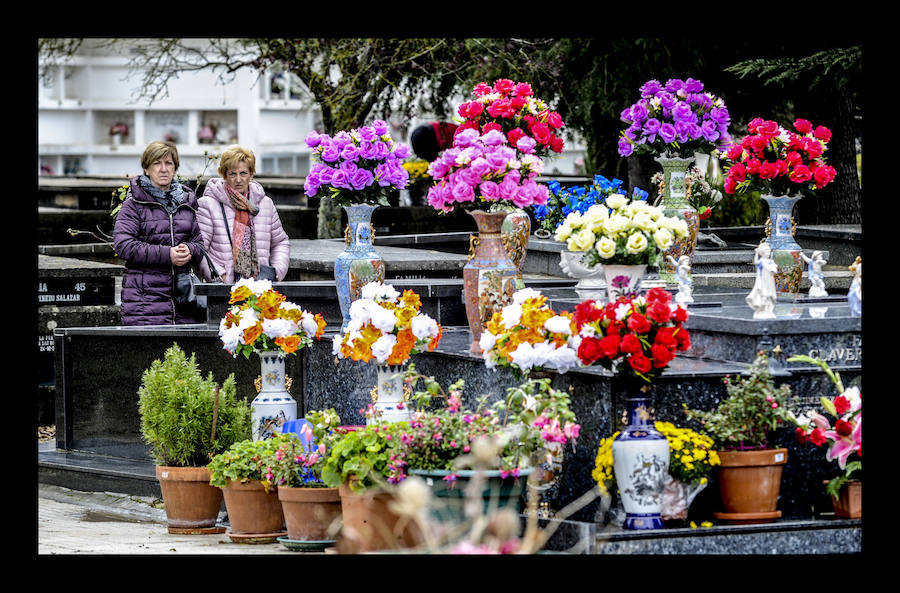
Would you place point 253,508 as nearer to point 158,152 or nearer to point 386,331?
point 386,331

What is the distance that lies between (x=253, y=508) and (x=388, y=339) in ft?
3.74

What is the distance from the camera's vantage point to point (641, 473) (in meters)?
7.50

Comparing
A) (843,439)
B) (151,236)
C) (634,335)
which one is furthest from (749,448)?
(151,236)

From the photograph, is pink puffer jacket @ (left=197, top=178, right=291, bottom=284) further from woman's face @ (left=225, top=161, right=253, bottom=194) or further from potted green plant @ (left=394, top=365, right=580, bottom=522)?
potted green plant @ (left=394, top=365, right=580, bottom=522)

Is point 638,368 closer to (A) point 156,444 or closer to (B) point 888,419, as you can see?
(B) point 888,419

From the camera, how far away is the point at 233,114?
5475cm

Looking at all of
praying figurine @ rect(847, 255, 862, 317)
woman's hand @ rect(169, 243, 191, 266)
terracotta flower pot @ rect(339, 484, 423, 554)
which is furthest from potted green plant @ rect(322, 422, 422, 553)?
woman's hand @ rect(169, 243, 191, 266)

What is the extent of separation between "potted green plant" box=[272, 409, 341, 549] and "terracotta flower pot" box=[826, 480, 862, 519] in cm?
239

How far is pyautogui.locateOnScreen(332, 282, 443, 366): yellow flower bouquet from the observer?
9070mm

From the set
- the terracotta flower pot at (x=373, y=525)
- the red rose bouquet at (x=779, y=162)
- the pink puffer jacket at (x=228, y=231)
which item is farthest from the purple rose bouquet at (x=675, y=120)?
the terracotta flower pot at (x=373, y=525)

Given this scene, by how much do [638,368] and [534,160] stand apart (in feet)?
8.11

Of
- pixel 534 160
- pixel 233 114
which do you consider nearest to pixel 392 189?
pixel 534 160

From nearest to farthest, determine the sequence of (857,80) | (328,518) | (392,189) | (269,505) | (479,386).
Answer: (328,518)
(269,505)
(479,386)
(392,189)
(857,80)
